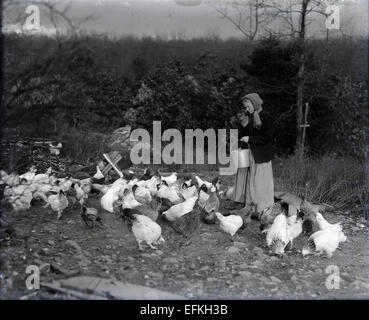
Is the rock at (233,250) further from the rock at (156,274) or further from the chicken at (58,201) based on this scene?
the chicken at (58,201)

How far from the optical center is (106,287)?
474 cm

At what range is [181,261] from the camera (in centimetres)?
595

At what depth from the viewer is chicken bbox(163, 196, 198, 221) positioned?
6688 millimetres

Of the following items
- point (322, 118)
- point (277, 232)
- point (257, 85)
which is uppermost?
point (257, 85)

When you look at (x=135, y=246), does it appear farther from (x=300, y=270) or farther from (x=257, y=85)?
(x=257, y=85)

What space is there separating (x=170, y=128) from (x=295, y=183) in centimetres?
545

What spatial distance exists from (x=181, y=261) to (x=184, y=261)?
0.13 feet

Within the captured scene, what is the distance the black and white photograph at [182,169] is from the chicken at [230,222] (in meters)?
0.03

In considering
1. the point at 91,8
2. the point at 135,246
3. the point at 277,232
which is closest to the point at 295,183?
the point at 277,232

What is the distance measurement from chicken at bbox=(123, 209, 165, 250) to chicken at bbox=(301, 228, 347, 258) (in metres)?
1.91

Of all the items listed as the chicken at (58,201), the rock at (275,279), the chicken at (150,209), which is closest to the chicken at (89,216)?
the chicken at (58,201)

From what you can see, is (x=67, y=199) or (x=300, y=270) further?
(x=67, y=199)

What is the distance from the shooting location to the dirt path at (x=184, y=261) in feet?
17.3

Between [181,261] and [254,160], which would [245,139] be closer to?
[254,160]
